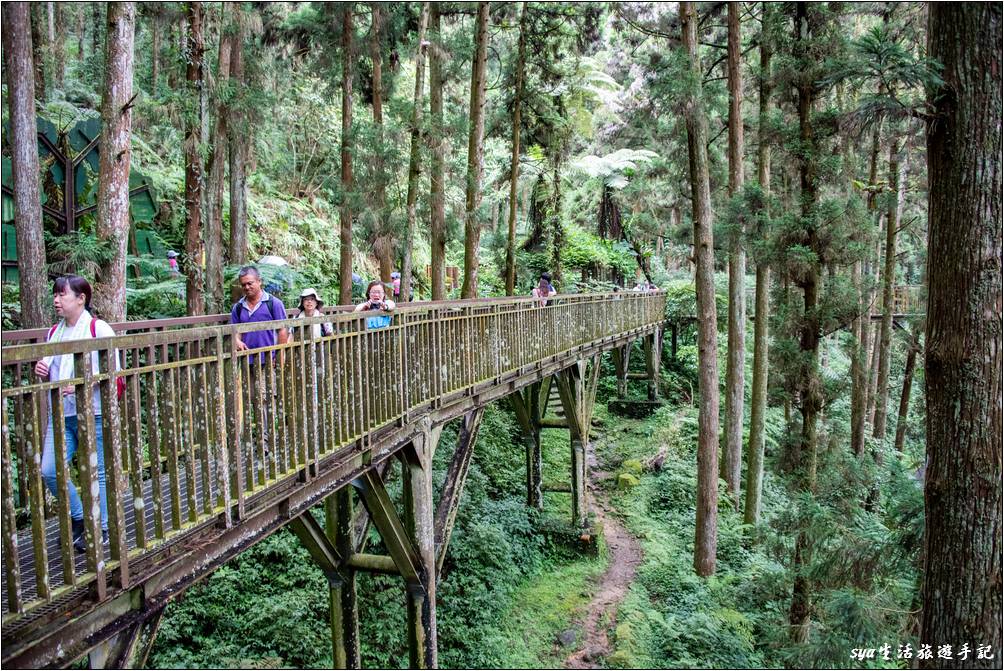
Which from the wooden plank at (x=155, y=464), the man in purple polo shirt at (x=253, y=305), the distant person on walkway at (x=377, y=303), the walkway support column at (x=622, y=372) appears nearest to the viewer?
the wooden plank at (x=155, y=464)

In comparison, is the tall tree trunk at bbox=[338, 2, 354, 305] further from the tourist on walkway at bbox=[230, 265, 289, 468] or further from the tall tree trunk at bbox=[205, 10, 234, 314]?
the tourist on walkway at bbox=[230, 265, 289, 468]

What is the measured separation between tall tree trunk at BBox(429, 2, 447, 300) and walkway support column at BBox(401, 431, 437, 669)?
647 centimetres

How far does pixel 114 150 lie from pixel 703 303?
318 inches

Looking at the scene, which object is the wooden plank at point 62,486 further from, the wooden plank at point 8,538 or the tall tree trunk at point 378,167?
the tall tree trunk at point 378,167

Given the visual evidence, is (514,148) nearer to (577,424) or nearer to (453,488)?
(577,424)

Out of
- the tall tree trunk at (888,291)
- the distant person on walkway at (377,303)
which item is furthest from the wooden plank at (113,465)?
the tall tree trunk at (888,291)

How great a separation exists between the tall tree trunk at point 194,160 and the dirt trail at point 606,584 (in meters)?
7.39

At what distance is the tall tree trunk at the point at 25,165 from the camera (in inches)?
316

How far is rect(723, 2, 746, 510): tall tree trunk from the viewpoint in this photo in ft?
34.7

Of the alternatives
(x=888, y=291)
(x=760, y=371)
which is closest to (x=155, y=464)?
(x=760, y=371)

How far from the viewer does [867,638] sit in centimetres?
615

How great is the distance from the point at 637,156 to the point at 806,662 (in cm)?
1779

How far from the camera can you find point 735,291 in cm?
1233

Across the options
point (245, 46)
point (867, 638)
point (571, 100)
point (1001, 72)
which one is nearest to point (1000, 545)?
point (867, 638)
